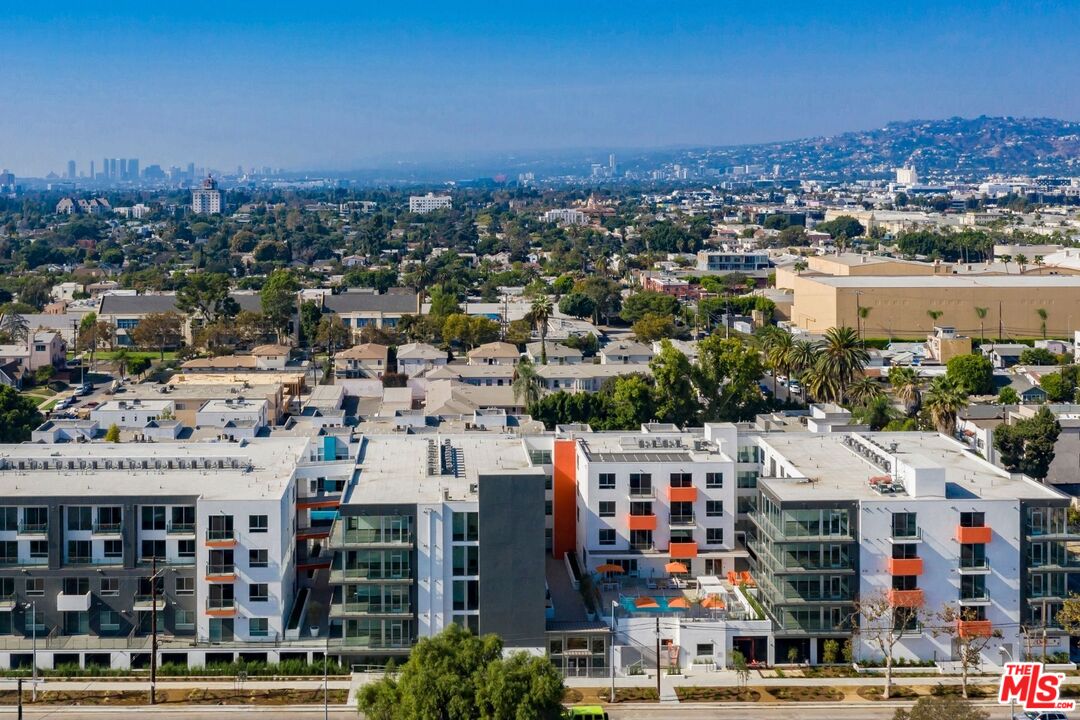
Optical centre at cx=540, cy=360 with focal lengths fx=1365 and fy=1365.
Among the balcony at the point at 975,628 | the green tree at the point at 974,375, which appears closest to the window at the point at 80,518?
→ the balcony at the point at 975,628

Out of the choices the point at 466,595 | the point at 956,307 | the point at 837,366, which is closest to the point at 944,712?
the point at 466,595

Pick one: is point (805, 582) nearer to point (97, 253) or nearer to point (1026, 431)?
point (1026, 431)

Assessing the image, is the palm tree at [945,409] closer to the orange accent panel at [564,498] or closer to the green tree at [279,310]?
the orange accent panel at [564,498]

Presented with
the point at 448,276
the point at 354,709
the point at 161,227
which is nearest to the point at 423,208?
the point at 161,227

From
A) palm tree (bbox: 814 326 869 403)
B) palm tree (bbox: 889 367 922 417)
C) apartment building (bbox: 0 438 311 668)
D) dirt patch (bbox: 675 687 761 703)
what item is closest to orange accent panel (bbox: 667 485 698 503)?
dirt patch (bbox: 675 687 761 703)

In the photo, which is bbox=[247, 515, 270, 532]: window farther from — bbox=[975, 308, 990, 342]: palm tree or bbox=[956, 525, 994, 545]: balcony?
bbox=[975, 308, 990, 342]: palm tree
